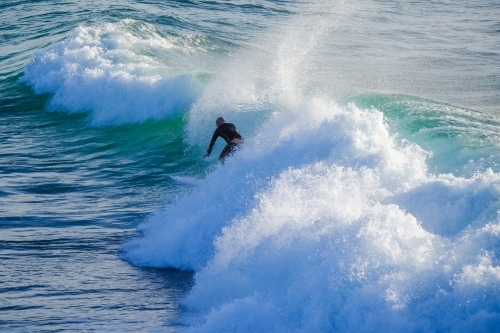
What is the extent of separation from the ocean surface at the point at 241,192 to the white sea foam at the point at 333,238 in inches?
0.9

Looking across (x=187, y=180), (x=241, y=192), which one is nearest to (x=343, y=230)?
(x=241, y=192)

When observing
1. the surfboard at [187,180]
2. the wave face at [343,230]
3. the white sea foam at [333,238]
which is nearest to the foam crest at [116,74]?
the surfboard at [187,180]

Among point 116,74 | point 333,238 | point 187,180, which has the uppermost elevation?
point 333,238

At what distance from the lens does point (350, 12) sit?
1483 inches

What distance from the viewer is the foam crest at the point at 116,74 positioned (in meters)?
20.2

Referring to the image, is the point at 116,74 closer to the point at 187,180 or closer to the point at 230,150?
the point at 187,180

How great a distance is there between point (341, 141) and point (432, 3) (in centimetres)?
3100

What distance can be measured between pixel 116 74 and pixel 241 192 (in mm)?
10917

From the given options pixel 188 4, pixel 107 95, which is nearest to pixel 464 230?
pixel 107 95

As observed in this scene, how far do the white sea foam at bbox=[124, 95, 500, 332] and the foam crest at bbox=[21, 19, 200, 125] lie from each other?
736 centimetres

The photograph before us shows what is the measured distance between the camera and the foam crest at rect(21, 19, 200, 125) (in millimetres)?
20203

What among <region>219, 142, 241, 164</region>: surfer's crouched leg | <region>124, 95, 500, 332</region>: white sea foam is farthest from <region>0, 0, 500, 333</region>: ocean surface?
<region>219, 142, 241, 164</region>: surfer's crouched leg

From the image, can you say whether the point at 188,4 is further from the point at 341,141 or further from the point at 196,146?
the point at 341,141

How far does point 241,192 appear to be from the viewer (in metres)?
11.7
